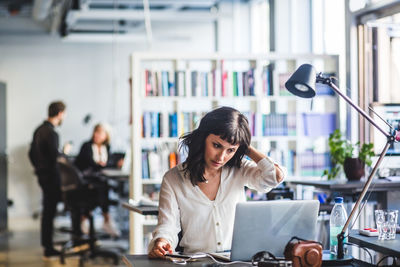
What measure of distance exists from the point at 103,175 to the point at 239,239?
218 inches

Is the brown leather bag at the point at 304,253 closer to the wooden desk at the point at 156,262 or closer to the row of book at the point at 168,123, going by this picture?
the wooden desk at the point at 156,262

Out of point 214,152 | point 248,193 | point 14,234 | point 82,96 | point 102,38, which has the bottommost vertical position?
point 14,234

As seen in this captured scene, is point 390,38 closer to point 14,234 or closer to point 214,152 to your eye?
point 214,152

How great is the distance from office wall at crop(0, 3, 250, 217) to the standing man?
14.8 feet

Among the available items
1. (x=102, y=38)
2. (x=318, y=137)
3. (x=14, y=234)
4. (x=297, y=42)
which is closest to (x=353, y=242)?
(x=318, y=137)

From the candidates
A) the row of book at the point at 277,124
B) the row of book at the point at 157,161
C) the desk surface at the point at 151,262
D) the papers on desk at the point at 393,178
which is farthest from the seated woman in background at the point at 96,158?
the desk surface at the point at 151,262

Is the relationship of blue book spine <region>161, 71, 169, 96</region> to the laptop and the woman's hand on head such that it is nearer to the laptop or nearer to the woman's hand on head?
the woman's hand on head

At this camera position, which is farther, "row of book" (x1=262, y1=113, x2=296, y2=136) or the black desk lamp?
"row of book" (x1=262, y1=113, x2=296, y2=136)

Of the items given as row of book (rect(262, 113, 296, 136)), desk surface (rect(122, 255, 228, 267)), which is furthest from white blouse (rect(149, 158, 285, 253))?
row of book (rect(262, 113, 296, 136))

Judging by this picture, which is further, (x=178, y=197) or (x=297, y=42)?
(x=297, y=42)

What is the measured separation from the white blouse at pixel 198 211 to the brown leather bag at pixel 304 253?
0.60 metres

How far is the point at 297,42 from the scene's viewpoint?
27.8ft

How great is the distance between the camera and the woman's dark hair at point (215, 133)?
288 cm

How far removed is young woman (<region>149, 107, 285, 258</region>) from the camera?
114 inches
